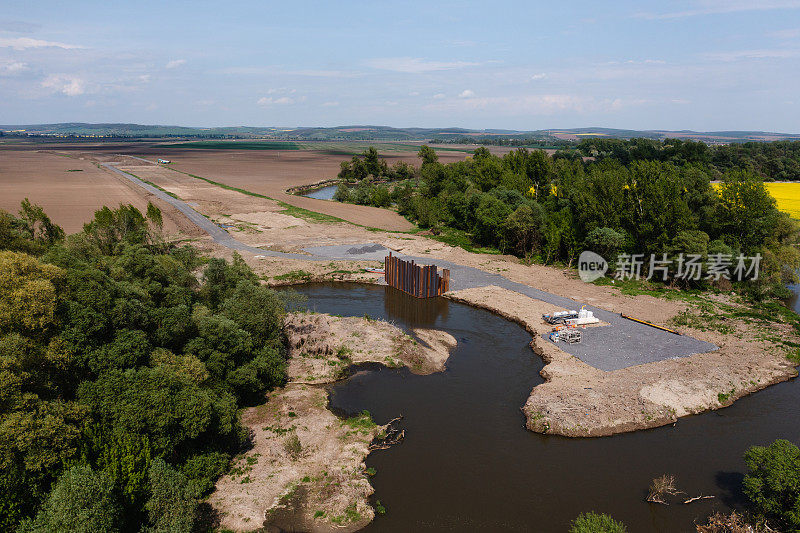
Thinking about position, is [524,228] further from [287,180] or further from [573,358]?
[287,180]

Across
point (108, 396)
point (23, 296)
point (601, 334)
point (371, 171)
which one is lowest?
point (601, 334)

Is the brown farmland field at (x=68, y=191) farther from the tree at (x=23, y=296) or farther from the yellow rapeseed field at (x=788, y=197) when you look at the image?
the yellow rapeseed field at (x=788, y=197)

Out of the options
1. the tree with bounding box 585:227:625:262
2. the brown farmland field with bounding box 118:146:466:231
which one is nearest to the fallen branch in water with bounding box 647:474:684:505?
the tree with bounding box 585:227:625:262

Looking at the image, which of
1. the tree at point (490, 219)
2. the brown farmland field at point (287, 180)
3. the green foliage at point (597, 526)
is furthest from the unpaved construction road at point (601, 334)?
the brown farmland field at point (287, 180)

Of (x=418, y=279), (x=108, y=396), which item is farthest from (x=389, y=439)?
(x=418, y=279)

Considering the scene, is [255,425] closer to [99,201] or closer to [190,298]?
[190,298]

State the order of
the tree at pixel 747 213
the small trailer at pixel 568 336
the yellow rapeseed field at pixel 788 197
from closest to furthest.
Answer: the small trailer at pixel 568 336, the tree at pixel 747 213, the yellow rapeseed field at pixel 788 197

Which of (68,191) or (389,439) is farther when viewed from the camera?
(68,191)
